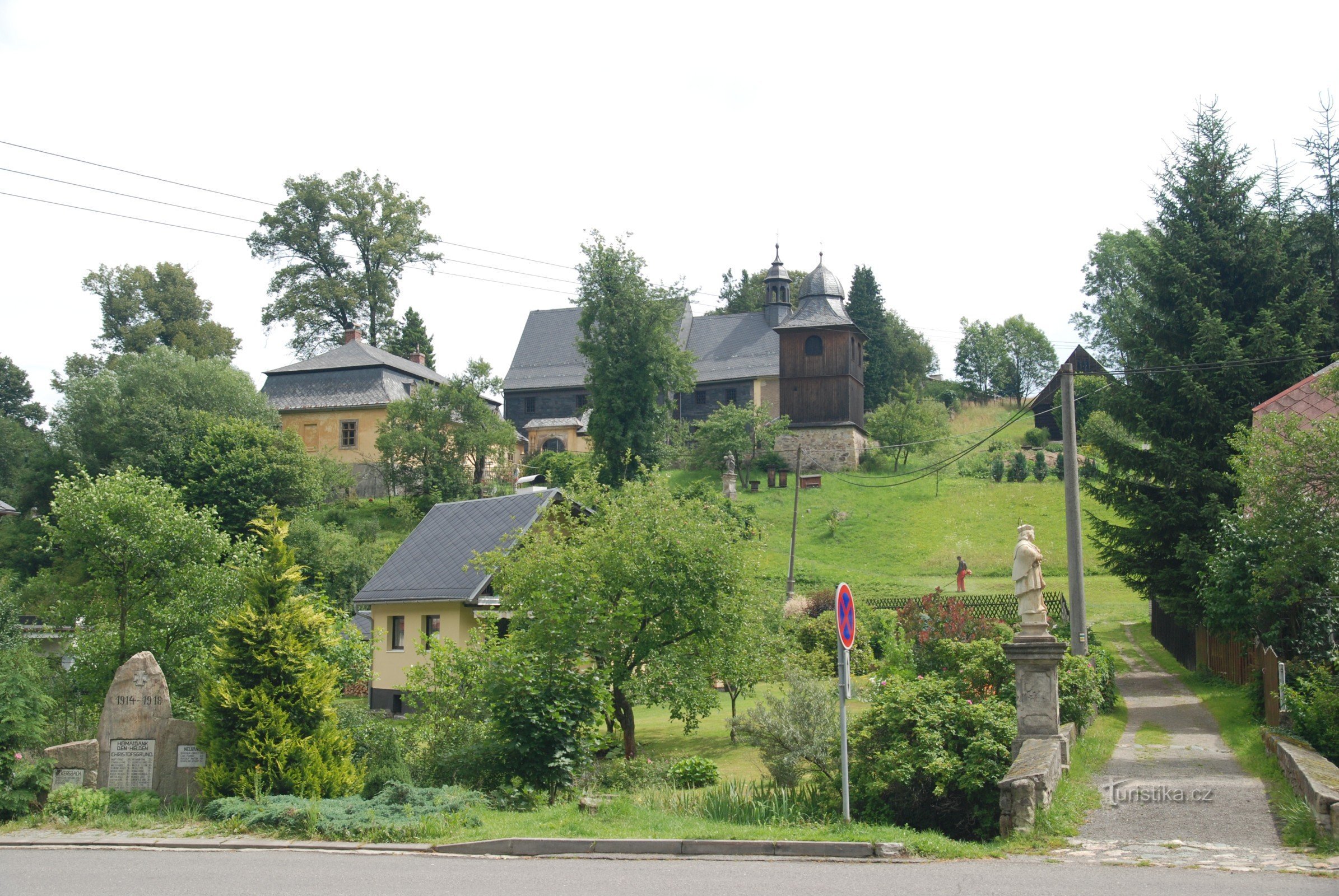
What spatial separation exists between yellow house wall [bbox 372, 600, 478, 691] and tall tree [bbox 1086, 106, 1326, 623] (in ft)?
52.0

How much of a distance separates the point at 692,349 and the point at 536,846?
60360 mm

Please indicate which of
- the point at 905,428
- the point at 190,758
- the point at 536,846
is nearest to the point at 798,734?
the point at 536,846

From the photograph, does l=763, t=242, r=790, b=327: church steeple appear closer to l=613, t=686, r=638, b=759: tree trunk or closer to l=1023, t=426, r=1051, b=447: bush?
l=1023, t=426, r=1051, b=447: bush

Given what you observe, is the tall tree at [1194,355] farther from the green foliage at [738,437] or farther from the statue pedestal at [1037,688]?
the green foliage at [738,437]

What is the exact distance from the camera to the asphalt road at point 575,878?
8.23 metres

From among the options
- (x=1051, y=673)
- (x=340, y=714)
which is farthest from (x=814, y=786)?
(x=340, y=714)

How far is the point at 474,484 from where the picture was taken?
167 ft

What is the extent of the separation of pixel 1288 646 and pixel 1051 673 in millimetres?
6804

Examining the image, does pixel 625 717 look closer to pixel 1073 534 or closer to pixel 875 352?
pixel 1073 534

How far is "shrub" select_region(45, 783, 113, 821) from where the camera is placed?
12.7m

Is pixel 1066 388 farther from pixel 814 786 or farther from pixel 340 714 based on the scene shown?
pixel 340 714

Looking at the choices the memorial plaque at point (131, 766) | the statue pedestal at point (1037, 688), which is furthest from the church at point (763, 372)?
the statue pedestal at point (1037, 688)

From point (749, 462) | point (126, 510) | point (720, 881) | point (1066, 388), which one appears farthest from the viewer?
point (749, 462)

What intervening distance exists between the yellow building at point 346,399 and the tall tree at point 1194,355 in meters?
36.3
